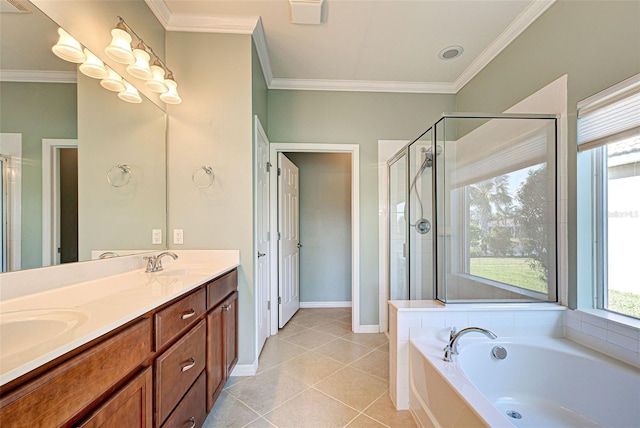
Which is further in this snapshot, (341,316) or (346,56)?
(341,316)

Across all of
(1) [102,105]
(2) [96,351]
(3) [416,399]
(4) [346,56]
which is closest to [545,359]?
(3) [416,399]

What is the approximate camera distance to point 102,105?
139cm

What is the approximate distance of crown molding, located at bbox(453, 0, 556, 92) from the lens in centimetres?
173

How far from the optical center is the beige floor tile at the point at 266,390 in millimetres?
1636

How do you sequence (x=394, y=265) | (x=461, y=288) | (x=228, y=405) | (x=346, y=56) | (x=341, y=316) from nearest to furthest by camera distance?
(x=228, y=405), (x=461, y=288), (x=346, y=56), (x=394, y=265), (x=341, y=316)

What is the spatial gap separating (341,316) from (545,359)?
6.89 ft

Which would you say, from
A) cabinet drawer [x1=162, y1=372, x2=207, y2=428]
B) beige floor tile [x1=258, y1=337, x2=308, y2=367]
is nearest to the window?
beige floor tile [x1=258, y1=337, x2=308, y2=367]

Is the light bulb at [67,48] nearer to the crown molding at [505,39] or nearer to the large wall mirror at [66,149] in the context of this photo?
the large wall mirror at [66,149]

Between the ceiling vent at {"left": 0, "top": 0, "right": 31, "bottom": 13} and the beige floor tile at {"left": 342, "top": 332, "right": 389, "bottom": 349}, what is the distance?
2895 millimetres

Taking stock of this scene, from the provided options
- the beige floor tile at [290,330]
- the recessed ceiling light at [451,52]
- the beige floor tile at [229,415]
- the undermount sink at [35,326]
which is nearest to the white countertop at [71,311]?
the undermount sink at [35,326]

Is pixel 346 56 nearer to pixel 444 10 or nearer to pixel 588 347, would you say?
pixel 444 10

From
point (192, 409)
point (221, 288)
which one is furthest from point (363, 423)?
point (221, 288)

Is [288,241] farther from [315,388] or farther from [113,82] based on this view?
[113,82]

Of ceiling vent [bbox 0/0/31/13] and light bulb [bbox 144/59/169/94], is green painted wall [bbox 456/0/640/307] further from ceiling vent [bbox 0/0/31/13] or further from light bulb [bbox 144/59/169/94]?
ceiling vent [bbox 0/0/31/13]
